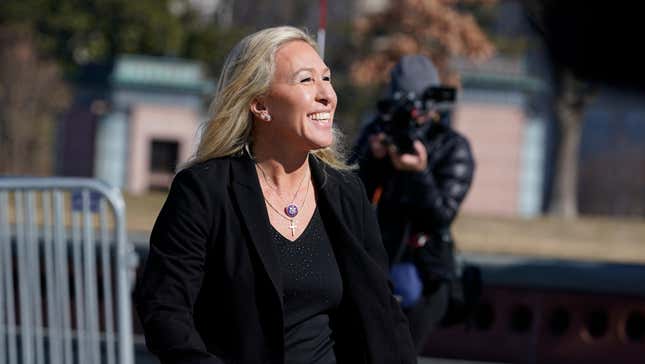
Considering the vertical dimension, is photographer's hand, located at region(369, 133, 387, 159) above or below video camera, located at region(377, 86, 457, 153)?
below

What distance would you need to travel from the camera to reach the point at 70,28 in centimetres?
3628

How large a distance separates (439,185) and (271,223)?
2.17 metres

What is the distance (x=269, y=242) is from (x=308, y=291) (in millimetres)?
156

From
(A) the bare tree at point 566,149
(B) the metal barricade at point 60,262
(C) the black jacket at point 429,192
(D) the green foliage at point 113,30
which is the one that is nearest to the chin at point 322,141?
(C) the black jacket at point 429,192

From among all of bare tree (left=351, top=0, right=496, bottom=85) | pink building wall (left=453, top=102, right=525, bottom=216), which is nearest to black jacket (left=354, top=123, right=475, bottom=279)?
bare tree (left=351, top=0, right=496, bottom=85)

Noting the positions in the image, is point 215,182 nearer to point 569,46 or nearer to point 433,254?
point 569,46

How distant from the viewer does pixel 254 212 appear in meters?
3.48

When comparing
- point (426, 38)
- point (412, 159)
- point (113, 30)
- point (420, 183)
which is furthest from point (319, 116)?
point (113, 30)

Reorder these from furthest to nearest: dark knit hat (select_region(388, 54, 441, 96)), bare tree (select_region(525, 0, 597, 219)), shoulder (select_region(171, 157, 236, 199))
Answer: bare tree (select_region(525, 0, 597, 219)), dark knit hat (select_region(388, 54, 441, 96)), shoulder (select_region(171, 157, 236, 199))

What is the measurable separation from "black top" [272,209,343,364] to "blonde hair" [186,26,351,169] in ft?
0.91

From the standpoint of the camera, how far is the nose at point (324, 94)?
3607 mm

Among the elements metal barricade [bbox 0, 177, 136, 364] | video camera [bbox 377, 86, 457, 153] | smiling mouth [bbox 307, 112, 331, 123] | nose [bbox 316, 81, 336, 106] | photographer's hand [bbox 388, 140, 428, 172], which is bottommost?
metal barricade [bbox 0, 177, 136, 364]

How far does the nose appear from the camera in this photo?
142 inches

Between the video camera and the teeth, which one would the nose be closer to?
the teeth
